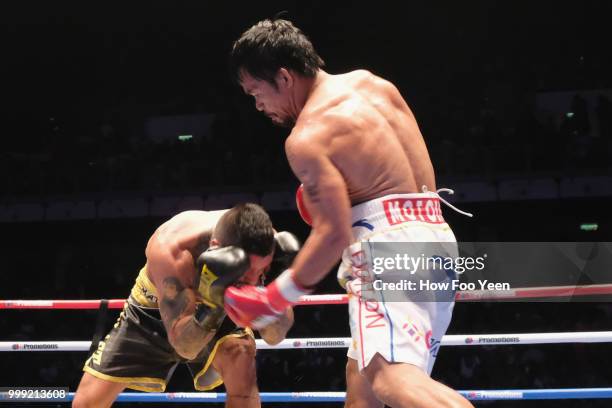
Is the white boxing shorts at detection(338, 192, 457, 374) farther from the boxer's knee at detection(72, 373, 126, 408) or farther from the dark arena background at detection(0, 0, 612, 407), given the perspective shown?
the dark arena background at detection(0, 0, 612, 407)

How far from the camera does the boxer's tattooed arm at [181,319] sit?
8.07 ft

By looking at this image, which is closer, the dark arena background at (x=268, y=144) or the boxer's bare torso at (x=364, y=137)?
the boxer's bare torso at (x=364, y=137)

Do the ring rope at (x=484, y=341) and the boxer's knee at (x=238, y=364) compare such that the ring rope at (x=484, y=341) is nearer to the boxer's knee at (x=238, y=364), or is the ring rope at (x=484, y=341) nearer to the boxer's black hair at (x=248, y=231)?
the boxer's knee at (x=238, y=364)

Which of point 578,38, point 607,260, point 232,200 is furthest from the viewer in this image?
point 578,38

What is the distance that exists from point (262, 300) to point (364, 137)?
52 centimetres

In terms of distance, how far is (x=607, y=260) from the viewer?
5707 mm

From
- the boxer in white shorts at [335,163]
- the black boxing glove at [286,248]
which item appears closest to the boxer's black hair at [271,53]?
the boxer in white shorts at [335,163]

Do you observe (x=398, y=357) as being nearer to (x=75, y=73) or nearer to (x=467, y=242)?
(x=467, y=242)

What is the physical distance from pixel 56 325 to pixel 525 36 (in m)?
7.87

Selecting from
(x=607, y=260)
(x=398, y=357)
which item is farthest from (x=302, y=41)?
(x=607, y=260)

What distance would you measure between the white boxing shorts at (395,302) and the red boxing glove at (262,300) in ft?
0.51

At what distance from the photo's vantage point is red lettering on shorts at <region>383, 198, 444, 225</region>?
195 cm

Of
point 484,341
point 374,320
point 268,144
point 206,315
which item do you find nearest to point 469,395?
point 484,341

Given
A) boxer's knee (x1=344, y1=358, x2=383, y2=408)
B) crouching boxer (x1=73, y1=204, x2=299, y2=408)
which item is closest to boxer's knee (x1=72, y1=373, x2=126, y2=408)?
crouching boxer (x1=73, y1=204, x2=299, y2=408)
